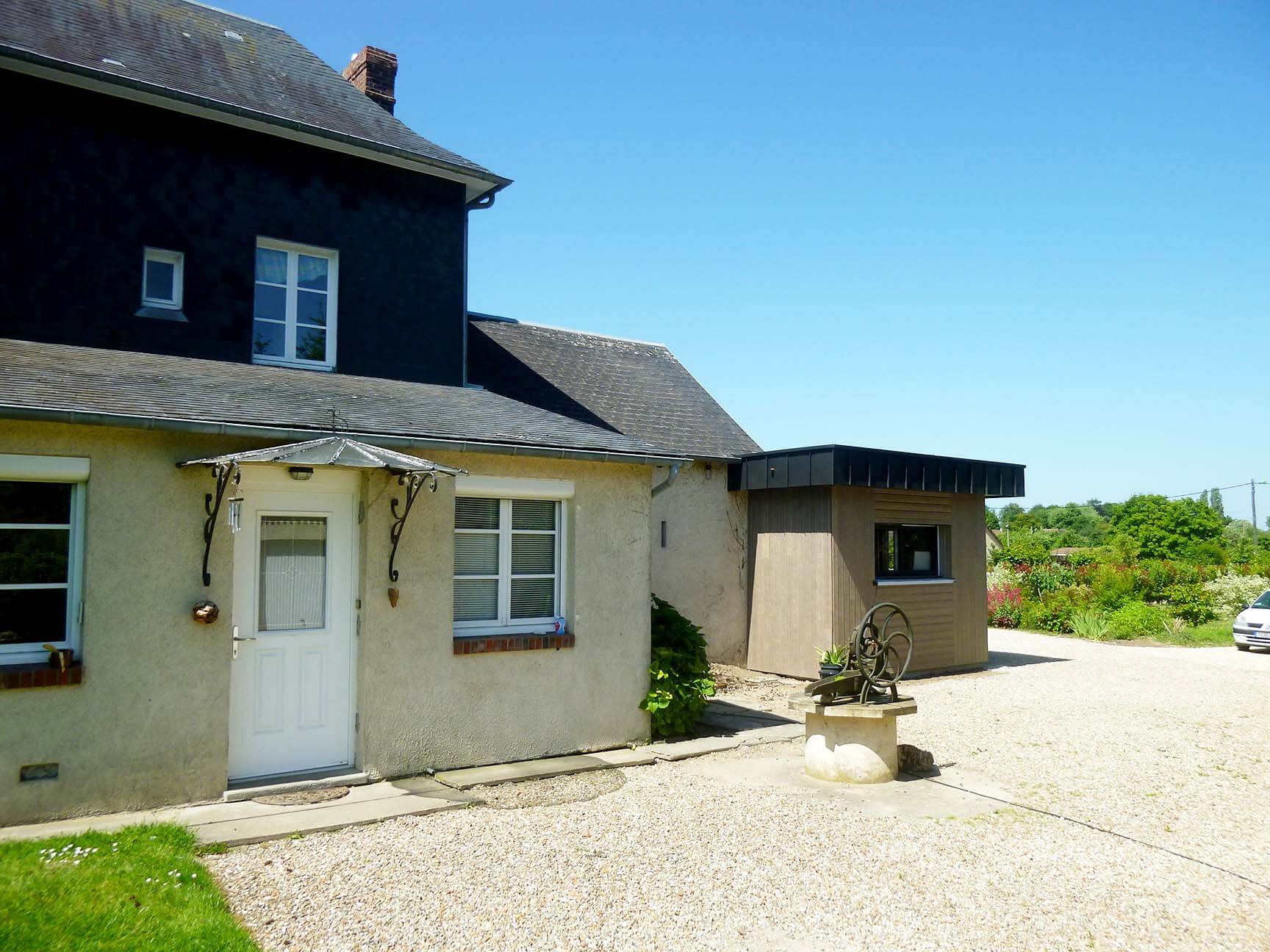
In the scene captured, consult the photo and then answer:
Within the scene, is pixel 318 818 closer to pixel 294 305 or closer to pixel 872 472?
pixel 294 305

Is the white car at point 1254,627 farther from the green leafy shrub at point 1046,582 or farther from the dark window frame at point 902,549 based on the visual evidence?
the dark window frame at point 902,549

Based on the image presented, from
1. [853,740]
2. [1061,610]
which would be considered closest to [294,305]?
[853,740]

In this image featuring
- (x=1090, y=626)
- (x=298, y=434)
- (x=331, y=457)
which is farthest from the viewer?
(x=1090, y=626)

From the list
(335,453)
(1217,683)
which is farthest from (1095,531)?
(335,453)

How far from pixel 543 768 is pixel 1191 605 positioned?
20.1 metres

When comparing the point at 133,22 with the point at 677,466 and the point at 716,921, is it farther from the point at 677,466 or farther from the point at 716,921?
the point at 716,921

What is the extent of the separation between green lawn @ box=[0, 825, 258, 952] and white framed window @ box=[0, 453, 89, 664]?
4.87ft

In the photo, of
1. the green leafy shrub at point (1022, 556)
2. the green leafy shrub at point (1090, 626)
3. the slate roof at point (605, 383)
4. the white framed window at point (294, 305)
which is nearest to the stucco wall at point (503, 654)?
the white framed window at point (294, 305)

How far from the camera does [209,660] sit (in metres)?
6.88

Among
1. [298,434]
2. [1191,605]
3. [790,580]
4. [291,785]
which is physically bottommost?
[291,785]

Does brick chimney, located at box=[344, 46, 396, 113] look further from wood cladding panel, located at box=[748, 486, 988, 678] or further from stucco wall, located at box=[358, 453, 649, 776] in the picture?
wood cladding panel, located at box=[748, 486, 988, 678]

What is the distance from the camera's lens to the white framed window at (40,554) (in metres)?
6.38

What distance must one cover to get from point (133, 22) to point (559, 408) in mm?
6922

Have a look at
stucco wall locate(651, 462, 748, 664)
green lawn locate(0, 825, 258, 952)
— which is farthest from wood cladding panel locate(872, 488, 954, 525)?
green lawn locate(0, 825, 258, 952)
